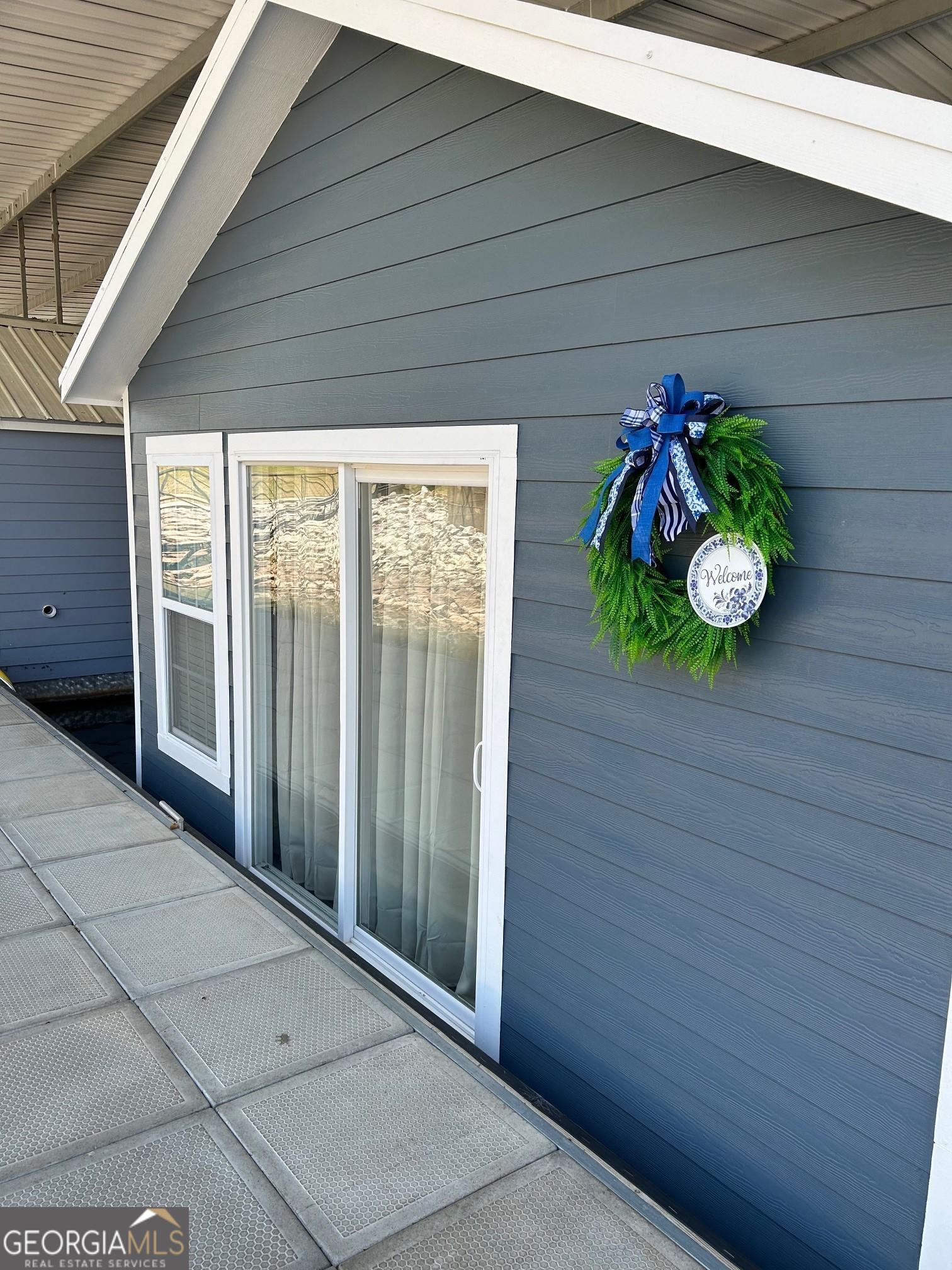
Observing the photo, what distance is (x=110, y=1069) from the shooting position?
93.6 inches

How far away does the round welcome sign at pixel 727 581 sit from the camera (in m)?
1.83

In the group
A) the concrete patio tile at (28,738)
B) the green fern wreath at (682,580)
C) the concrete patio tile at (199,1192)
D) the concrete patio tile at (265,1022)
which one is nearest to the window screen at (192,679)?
the concrete patio tile at (28,738)

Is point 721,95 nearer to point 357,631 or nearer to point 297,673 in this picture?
point 357,631

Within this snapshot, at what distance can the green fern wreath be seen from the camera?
1.81 meters

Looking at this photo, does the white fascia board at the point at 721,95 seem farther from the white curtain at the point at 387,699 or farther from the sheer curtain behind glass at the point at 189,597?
the sheer curtain behind glass at the point at 189,597

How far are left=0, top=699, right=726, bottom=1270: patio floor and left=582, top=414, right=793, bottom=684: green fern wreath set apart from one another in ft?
3.70

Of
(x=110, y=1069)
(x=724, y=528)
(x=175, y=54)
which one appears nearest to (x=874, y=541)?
(x=724, y=528)

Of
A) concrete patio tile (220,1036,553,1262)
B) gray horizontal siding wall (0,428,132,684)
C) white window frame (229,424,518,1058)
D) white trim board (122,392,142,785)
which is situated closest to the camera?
concrete patio tile (220,1036,553,1262)

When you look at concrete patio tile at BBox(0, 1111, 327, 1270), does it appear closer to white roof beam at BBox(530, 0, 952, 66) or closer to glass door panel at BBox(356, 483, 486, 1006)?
glass door panel at BBox(356, 483, 486, 1006)

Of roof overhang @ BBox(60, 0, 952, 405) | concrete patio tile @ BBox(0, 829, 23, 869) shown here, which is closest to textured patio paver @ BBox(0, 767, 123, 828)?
concrete patio tile @ BBox(0, 829, 23, 869)

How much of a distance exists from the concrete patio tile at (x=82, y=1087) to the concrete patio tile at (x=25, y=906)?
2.04 ft

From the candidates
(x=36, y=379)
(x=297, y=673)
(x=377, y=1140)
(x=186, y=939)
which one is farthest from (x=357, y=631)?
(x=36, y=379)

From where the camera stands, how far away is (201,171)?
11.7ft

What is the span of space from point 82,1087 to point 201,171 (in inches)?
122
